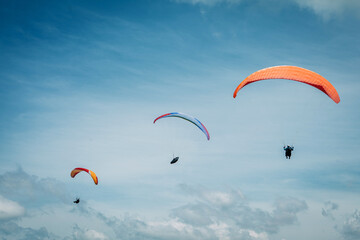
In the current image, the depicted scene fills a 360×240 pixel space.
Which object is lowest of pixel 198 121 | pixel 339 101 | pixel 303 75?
pixel 339 101

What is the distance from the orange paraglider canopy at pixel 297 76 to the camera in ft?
89.4

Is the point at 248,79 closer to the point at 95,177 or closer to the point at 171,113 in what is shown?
the point at 171,113

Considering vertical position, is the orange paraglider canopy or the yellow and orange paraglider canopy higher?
the yellow and orange paraglider canopy

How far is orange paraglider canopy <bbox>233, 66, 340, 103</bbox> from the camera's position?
27234mm

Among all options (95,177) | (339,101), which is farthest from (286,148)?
(95,177)

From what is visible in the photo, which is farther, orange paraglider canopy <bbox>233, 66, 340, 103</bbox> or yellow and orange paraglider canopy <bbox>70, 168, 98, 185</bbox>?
yellow and orange paraglider canopy <bbox>70, 168, 98, 185</bbox>

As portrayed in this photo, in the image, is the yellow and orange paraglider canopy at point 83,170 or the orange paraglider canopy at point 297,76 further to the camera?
the yellow and orange paraglider canopy at point 83,170

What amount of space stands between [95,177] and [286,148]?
2797cm

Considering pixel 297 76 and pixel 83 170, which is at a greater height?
pixel 83 170

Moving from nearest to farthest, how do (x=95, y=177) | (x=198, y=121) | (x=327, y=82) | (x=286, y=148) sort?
(x=327, y=82)
(x=286, y=148)
(x=198, y=121)
(x=95, y=177)

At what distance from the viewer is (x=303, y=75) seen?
27.7m

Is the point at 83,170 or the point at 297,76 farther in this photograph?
the point at 83,170

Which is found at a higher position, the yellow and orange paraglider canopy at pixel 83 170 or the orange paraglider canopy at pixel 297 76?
the yellow and orange paraglider canopy at pixel 83 170

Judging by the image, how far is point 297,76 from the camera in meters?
27.9
